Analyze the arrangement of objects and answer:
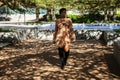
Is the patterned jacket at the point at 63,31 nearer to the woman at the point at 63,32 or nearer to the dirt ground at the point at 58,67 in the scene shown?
the woman at the point at 63,32

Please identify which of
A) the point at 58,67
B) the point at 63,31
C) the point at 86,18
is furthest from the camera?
the point at 86,18

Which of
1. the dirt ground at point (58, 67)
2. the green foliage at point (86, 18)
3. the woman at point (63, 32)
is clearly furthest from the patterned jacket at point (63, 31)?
the green foliage at point (86, 18)

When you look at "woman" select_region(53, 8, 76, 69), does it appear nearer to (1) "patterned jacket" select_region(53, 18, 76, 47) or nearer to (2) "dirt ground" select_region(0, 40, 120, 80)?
(1) "patterned jacket" select_region(53, 18, 76, 47)

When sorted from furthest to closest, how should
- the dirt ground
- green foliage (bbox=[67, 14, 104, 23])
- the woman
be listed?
green foliage (bbox=[67, 14, 104, 23]), the woman, the dirt ground

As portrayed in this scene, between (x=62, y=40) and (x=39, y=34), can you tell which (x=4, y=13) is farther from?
(x=62, y=40)

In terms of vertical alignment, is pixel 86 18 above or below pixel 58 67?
below

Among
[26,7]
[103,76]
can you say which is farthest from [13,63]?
[26,7]

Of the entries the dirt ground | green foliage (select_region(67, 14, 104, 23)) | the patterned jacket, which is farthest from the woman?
green foliage (select_region(67, 14, 104, 23))

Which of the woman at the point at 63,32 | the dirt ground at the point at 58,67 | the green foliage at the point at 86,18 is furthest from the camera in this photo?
the green foliage at the point at 86,18

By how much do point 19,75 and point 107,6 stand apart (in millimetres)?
5260

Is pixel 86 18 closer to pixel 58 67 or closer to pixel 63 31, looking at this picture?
pixel 58 67

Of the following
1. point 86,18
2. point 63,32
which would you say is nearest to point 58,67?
point 63,32

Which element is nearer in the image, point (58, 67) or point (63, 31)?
point (63, 31)

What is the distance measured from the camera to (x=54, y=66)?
10961mm
